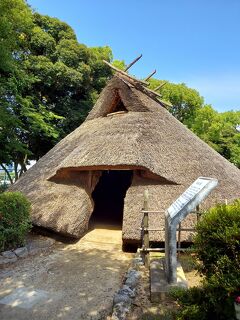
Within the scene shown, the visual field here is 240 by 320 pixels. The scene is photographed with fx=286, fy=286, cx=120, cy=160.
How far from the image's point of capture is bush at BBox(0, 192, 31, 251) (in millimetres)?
7520

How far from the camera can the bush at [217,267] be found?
349 cm

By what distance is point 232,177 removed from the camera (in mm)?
10242

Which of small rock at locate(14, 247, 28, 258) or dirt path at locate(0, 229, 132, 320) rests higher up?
small rock at locate(14, 247, 28, 258)

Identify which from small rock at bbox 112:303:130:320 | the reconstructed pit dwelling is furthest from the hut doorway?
small rock at bbox 112:303:130:320

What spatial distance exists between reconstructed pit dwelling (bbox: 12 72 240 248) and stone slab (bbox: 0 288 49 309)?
9.52 ft

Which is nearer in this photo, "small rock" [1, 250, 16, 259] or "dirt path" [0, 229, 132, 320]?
"dirt path" [0, 229, 132, 320]

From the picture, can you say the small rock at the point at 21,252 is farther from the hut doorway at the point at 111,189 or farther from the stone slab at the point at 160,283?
the hut doorway at the point at 111,189

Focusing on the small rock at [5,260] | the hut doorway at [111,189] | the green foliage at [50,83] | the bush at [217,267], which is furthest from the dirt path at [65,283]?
the green foliage at [50,83]

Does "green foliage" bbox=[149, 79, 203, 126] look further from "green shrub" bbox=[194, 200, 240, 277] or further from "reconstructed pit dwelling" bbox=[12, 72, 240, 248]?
"green shrub" bbox=[194, 200, 240, 277]

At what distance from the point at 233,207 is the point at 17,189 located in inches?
372

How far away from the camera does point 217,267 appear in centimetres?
366

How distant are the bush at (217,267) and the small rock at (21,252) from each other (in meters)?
4.76

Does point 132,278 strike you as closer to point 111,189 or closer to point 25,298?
point 25,298

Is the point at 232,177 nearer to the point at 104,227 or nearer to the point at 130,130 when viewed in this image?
the point at 130,130
